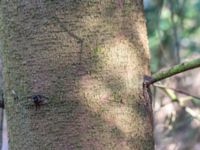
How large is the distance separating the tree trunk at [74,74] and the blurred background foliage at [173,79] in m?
0.63

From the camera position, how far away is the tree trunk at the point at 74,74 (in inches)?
31.5

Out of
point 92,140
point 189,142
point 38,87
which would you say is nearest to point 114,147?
point 92,140

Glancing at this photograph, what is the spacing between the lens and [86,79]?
806 millimetres

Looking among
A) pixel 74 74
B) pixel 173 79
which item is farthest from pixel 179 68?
pixel 173 79

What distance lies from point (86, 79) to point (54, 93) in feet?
0.18

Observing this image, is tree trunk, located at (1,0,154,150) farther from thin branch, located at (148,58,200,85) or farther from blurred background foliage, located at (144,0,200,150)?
blurred background foliage, located at (144,0,200,150)

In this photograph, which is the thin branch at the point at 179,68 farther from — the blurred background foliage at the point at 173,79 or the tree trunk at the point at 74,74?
the blurred background foliage at the point at 173,79

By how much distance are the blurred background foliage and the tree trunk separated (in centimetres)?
63

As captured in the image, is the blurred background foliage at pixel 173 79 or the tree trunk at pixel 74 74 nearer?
the tree trunk at pixel 74 74

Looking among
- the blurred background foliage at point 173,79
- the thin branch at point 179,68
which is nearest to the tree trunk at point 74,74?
the thin branch at point 179,68

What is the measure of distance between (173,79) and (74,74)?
1.49m

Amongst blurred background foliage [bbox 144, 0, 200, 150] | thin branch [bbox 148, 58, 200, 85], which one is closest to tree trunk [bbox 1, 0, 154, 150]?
thin branch [bbox 148, 58, 200, 85]

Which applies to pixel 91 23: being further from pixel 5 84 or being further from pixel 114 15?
pixel 5 84

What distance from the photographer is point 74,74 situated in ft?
2.63
